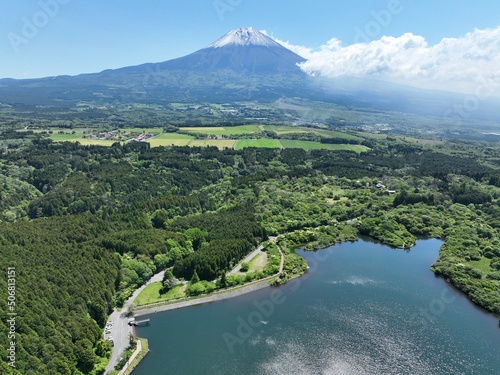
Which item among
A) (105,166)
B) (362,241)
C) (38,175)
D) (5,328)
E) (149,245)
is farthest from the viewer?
(105,166)

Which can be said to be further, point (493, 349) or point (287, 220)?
point (287, 220)

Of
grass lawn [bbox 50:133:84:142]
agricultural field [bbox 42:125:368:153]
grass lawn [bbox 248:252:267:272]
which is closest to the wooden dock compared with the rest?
grass lawn [bbox 248:252:267:272]

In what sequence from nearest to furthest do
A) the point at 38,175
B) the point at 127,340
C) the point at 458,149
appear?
the point at 127,340 < the point at 38,175 < the point at 458,149

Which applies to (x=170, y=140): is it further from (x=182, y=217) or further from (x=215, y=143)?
(x=182, y=217)

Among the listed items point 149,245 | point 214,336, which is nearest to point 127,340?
point 214,336

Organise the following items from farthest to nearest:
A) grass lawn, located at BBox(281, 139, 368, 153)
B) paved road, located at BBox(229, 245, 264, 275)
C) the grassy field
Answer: the grassy field < grass lawn, located at BBox(281, 139, 368, 153) < paved road, located at BBox(229, 245, 264, 275)

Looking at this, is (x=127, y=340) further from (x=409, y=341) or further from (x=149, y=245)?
(x=409, y=341)

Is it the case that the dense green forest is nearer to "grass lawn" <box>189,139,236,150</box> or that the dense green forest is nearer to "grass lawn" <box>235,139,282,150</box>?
"grass lawn" <box>235,139,282,150</box>

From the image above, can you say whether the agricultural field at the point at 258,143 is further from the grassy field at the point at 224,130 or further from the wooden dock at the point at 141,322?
the wooden dock at the point at 141,322

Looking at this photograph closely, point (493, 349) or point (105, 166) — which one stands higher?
point (105, 166)
